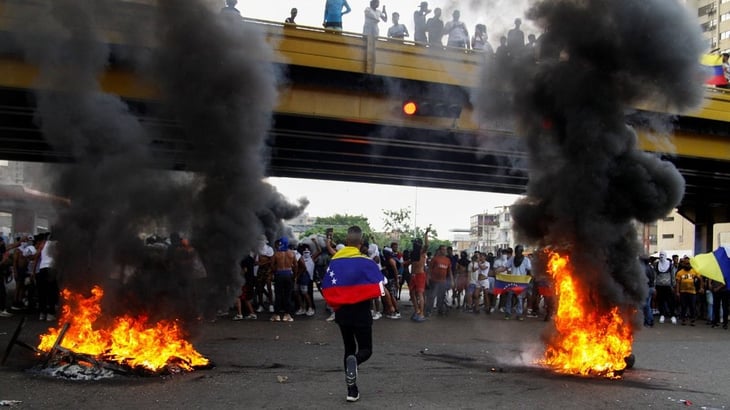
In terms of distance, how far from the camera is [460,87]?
13906 mm

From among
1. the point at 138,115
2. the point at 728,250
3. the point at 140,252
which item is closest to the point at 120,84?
the point at 138,115

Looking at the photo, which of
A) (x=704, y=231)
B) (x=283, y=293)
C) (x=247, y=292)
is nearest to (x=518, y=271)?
(x=283, y=293)

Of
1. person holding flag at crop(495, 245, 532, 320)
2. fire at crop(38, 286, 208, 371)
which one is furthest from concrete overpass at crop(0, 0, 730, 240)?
fire at crop(38, 286, 208, 371)

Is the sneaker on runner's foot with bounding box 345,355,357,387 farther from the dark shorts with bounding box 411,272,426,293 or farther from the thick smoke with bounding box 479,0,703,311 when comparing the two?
the dark shorts with bounding box 411,272,426,293

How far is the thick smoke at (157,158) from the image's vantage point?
7.36m

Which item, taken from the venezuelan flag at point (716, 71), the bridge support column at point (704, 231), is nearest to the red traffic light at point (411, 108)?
the venezuelan flag at point (716, 71)

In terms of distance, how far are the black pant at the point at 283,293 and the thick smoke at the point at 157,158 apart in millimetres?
4727

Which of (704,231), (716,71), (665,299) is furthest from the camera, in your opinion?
(704,231)

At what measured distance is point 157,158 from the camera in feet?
25.7

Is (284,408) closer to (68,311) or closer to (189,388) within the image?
(189,388)

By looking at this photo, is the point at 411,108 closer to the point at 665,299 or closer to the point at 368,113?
the point at 368,113

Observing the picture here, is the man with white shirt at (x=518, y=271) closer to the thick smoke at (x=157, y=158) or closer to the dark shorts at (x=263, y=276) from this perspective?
the dark shorts at (x=263, y=276)

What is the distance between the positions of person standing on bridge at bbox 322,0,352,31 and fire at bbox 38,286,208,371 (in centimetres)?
780

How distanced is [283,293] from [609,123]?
7.15 metres
